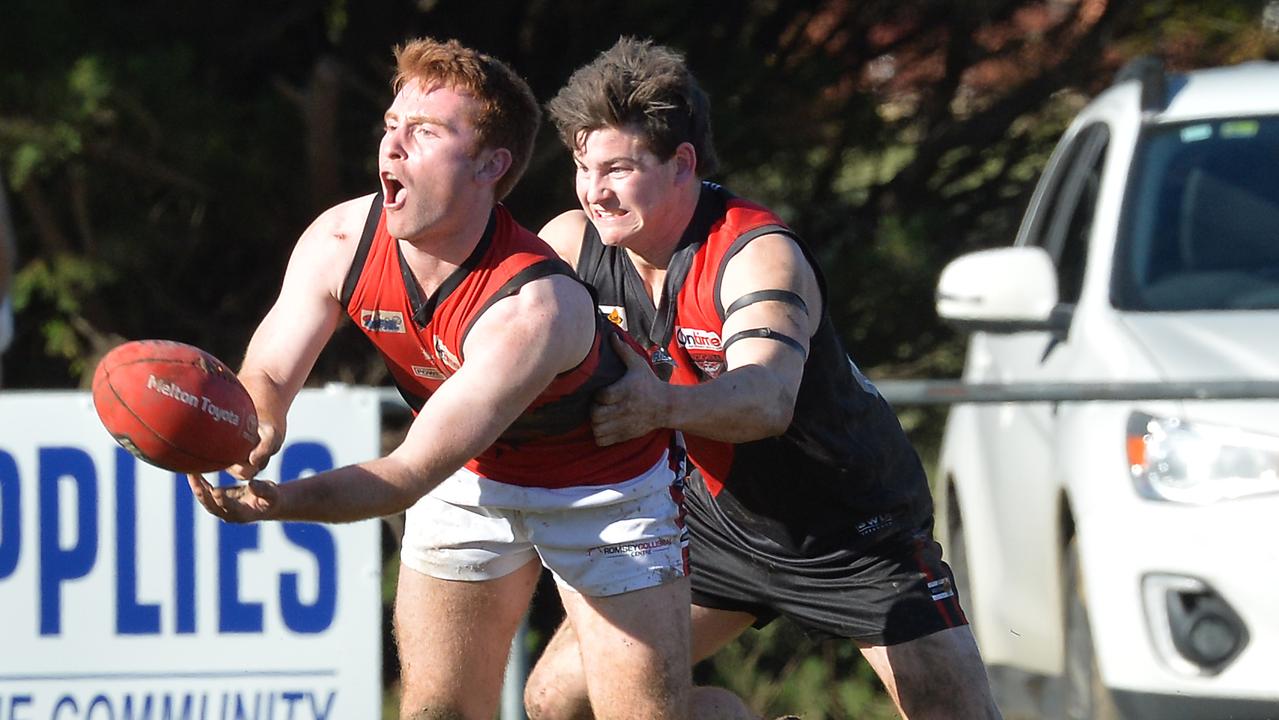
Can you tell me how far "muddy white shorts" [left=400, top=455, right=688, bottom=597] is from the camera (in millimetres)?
3699

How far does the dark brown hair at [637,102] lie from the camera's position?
3.72 meters

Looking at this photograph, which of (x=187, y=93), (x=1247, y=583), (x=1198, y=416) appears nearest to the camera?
(x=1247, y=583)

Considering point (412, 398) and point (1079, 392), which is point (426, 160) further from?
point (1079, 392)

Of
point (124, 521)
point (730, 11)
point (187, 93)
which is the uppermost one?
point (730, 11)

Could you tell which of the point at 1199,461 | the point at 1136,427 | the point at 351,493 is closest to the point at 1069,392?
the point at 1136,427

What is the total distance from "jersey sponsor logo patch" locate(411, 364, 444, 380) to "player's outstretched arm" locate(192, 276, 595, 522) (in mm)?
260

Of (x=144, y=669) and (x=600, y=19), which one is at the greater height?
(x=600, y=19)

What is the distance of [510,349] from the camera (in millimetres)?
3258

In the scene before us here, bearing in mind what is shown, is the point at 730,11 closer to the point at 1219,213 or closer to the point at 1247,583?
the point at 1219,213

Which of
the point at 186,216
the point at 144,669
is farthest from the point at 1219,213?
the point at 186,216

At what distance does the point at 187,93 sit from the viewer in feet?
20.9

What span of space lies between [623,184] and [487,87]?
38 cm

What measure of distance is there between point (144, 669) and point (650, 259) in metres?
1.81

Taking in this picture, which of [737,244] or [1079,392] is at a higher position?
[737,244]
